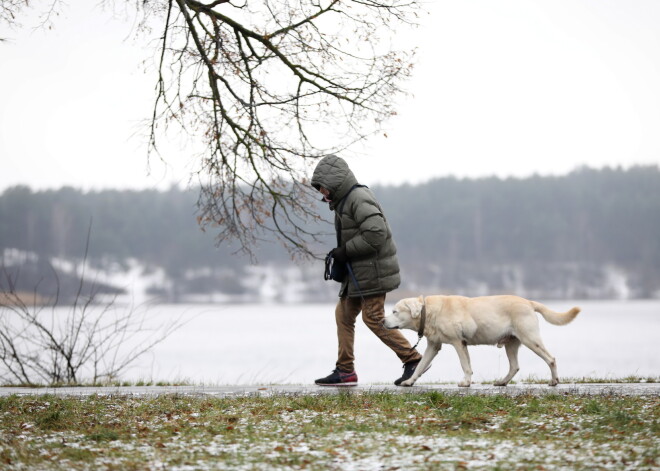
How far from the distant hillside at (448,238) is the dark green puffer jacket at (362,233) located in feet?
329

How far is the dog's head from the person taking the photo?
8.39m

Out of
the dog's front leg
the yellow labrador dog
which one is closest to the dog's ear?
the yellow labrador dog

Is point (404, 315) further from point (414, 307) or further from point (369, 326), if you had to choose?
point (369, 326)

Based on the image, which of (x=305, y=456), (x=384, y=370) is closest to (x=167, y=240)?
(x=384, y=370)

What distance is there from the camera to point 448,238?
116625 millimetres

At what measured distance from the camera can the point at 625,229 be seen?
4609 inches

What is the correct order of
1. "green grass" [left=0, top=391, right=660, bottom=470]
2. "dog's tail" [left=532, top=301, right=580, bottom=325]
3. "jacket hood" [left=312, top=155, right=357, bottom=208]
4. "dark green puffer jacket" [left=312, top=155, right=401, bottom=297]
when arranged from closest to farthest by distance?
1. "green grass" [left=0, top=391, right=660, bottom=470]
2. "dark green puffer jacket" [left=312, top=155, right=401, bottom=297]
3. "dog's tail" [left=532, top=301, right=580, bottom=325]
4. "jacket hood" [left=312, top=155, right=357, bottom=208]

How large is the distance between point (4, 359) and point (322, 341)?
3753cm

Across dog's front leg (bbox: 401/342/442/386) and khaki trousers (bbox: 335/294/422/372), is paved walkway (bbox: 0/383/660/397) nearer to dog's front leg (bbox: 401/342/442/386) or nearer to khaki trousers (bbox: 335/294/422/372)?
dog's front leg (bbox: 401/342/442/386)

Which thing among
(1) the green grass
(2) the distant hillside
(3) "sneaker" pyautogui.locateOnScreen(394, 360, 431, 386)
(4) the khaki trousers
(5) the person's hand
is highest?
(2) the distant hillside

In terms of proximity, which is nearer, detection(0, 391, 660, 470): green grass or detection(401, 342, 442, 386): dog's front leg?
detection(0, 391, 660, 470): green grass

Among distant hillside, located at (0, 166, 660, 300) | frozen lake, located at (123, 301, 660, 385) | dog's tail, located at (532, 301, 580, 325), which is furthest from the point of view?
distant hillside, located at (0, 166, 660, 300)

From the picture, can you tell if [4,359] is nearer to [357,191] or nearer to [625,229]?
[357,191]

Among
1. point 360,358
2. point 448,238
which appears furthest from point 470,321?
point 448,238
